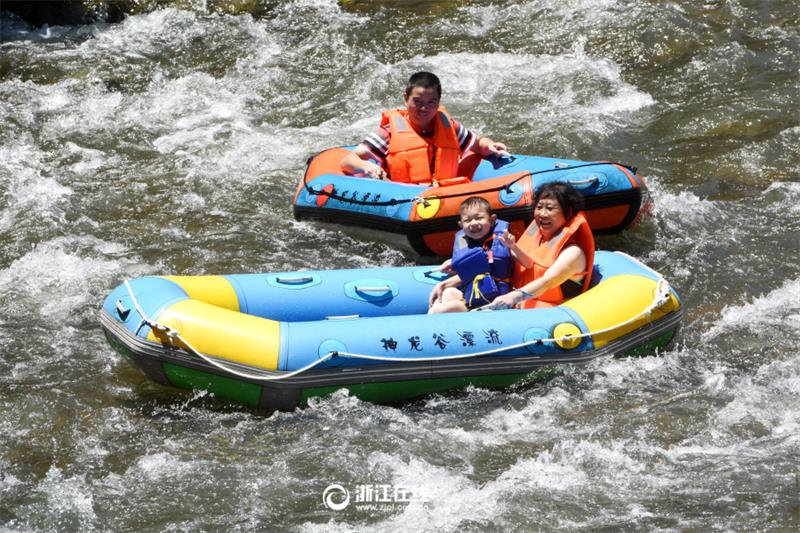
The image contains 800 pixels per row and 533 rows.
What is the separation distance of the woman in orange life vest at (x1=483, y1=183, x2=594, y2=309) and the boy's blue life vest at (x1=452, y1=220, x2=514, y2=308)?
0.26ft

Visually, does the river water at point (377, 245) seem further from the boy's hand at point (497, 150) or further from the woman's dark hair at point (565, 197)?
the boy's hand at point (497, 150)

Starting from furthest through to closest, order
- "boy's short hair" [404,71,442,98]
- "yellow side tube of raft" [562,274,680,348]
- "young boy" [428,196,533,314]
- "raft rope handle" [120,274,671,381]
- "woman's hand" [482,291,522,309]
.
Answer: "boy's short hair" [404,71,442,98], "young boy" [428,196,533,314], "woman's hand" [482,291,522,309], "yellow side tube of raft" [562,274,680,348], "raft rope handle" [120,274,671,381]

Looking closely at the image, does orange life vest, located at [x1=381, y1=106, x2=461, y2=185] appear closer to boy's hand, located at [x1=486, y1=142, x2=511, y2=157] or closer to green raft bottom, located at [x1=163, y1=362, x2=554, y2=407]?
boy's hand, located at [x1=486, y1=142, x2=511, y2=157]

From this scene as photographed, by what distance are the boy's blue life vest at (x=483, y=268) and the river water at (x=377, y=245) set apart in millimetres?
601

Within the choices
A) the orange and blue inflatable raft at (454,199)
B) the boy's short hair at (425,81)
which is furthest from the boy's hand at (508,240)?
the boy's short hair at (425,81)

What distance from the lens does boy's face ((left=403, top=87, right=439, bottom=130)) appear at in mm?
7375

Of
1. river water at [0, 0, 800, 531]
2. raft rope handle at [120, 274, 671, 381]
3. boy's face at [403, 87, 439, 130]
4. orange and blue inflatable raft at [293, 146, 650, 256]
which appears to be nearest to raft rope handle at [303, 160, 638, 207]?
orange and blue inflatable raft at [293, 146, 650, 256]

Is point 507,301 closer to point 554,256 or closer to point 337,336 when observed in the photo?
point 554,256

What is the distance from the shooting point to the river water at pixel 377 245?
16.4 ft

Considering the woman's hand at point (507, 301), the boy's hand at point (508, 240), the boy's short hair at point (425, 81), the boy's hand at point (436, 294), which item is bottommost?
the boy's hand at point (436, 294)

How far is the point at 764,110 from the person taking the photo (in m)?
9.22

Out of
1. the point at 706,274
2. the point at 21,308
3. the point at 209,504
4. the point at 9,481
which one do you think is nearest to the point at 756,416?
the point at 706,274

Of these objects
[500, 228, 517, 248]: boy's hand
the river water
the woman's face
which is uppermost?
the woman's face

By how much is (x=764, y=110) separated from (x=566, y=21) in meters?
2.36
